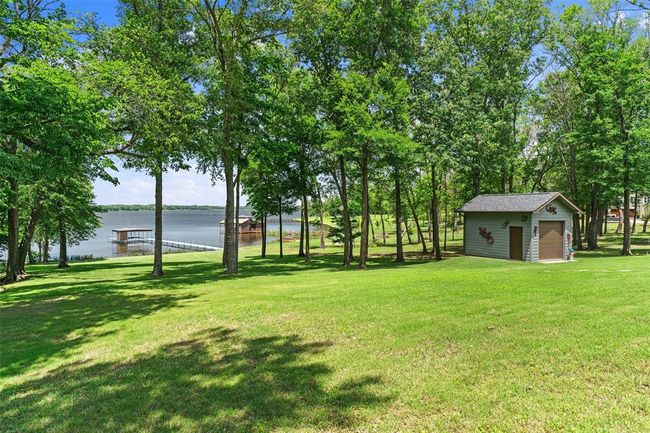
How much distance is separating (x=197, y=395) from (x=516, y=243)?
21684mm

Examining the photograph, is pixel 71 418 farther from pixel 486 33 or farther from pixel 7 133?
pixel 486 33

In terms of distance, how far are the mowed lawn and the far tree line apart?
17.0ft

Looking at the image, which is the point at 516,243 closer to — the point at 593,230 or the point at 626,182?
the point at 626,182

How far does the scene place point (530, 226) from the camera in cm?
2164

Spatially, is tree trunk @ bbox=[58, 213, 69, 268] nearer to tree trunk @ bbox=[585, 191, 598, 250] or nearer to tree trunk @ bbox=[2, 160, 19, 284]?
tree trunk @ bbox=[2, 160, 19, 284]

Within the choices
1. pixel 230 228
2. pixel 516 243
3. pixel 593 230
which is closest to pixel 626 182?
pixel 593 230

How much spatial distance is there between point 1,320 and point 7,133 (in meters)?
4.31

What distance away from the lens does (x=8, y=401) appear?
479 cm

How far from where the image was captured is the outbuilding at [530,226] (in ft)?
71.3

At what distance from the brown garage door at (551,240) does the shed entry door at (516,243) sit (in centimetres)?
94

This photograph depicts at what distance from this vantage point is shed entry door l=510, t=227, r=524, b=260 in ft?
72.8

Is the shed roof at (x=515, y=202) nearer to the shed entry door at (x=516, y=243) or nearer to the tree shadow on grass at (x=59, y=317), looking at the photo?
the shed entry door at (x=516, y=243)

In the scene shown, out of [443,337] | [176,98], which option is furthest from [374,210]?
[443,337]

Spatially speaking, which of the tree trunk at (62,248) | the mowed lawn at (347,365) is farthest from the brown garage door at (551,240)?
the tree trunk at (62,248)
